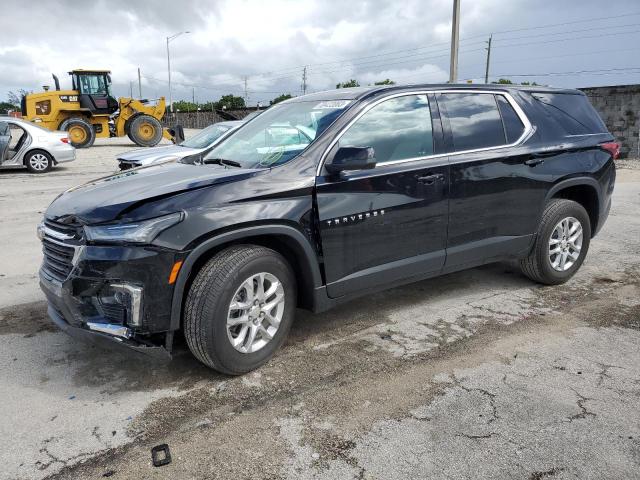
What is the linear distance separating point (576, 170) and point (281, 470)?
12.3ft

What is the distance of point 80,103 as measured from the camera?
22891mm

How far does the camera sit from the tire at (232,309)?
3045 millimetres

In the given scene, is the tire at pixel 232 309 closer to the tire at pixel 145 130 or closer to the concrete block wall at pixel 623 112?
the concrete block wall at pixel 623 112

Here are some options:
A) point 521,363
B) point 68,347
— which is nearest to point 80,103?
point 68,347

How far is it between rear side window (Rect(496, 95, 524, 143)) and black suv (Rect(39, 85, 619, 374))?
0.03ft

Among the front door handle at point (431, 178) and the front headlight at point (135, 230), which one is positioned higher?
the front door handle at point (431, 178)

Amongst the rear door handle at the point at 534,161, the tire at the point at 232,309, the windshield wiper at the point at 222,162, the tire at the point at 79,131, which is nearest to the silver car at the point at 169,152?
the windshield wiper at the point at 222,162

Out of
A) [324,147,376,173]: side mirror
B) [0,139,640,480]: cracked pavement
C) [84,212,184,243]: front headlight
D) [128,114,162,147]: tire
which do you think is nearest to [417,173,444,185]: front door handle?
[324,147,376,173]: side mirror

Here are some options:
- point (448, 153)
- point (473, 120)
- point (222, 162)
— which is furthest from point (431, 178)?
point (222, 162)

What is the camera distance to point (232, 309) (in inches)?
124

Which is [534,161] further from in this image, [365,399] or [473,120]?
[365,399]

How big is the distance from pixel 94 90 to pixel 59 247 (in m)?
22.7

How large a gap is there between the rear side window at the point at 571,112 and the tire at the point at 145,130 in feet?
67.4

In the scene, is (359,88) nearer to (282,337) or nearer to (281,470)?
(282,337)
